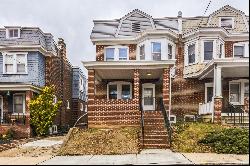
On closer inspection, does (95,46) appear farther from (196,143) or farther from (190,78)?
(196,143)

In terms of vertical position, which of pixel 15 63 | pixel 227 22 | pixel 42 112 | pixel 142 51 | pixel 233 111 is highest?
pixel 227 22

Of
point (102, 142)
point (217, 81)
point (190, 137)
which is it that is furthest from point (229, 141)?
point (217, 81)

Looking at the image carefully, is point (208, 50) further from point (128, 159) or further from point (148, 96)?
point (128, 159)

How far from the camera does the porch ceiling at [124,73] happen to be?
2123 centimetres

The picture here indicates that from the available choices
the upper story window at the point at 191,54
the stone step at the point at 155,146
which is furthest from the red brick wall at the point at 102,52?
the stone step at the point at 155,146

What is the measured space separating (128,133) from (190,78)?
9.71 metres

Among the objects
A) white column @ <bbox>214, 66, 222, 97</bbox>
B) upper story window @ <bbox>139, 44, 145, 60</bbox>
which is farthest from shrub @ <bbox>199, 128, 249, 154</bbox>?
upper story window @ <bbox>139, 44, 145, 60</bbox>

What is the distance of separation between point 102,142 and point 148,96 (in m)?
10.2

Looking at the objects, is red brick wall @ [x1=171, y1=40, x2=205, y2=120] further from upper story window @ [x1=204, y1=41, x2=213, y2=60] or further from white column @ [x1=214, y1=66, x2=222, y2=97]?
white column @ [x1=214, y1=66, x2=222, y2=97]

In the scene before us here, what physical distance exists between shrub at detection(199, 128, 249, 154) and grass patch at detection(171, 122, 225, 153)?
0.28 meters

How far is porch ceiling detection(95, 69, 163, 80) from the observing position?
21.2 meters

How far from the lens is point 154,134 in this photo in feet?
56.9

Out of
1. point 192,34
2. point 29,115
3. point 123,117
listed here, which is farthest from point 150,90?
point 29,115

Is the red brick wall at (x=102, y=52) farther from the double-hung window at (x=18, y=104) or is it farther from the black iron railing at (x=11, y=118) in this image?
the black iron railing at (x=11, y=118)
